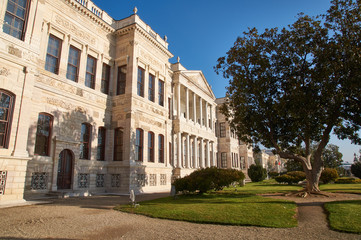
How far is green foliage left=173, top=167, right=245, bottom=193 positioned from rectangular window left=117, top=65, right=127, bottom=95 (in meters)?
8.94

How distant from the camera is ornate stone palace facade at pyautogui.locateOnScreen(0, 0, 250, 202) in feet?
35.4

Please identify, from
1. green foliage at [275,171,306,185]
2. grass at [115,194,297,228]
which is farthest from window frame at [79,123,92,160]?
green foliage at [275,171,306,185]

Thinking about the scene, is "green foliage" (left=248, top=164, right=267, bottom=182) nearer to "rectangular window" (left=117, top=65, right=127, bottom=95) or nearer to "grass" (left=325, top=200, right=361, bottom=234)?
"rectangular window" (left=117, top=65, right=127, bottom=95)

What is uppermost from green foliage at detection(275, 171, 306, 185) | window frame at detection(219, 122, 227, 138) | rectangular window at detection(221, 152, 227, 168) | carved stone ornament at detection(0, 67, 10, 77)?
window frame at detection(219, 122, 227, 138)

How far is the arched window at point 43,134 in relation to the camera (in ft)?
44.1

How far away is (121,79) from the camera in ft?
62.1

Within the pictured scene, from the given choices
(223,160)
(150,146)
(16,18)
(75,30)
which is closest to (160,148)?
(150,146)

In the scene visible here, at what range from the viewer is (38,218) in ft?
24.6

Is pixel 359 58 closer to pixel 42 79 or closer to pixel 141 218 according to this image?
pixel 141 218

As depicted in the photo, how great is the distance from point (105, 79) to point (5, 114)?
8528 mm

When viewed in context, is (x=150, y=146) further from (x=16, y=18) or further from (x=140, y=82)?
(x=16, y=18)

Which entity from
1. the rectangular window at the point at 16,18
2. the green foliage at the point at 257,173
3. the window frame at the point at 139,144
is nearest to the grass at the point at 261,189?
the window frame at the point at 139,144

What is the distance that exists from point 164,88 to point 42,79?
1066 centimetres

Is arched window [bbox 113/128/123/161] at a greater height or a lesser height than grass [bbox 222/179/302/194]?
greater
